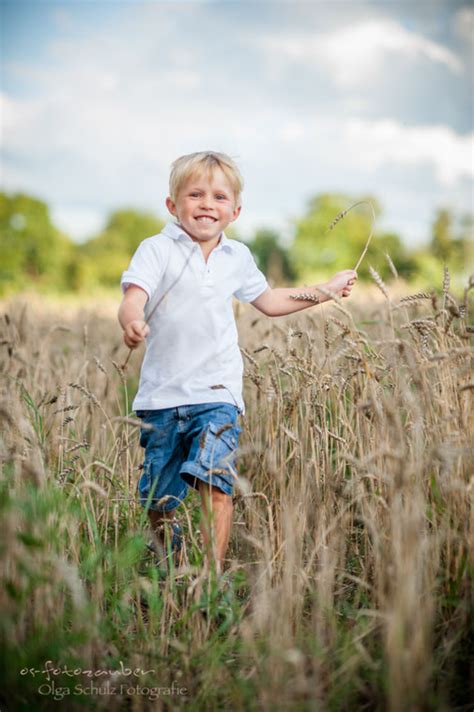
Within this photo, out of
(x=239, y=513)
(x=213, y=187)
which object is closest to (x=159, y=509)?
(x=239, y=513)

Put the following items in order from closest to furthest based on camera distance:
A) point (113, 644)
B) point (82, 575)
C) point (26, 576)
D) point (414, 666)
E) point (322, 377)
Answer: point (414, 666), point (26, 576), point (113, 644), point (82, 575), point (322, 377)

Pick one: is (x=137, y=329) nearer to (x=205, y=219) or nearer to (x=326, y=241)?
(x=205, y=219)

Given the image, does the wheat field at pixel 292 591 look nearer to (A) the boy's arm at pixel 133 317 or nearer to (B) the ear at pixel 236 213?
(A) the boy's arm at pixel 133 317

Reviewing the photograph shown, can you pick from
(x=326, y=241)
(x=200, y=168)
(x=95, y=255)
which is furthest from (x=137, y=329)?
(x=95, y=255)

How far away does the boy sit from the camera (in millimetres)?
2432

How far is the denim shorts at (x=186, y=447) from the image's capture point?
7.60ft

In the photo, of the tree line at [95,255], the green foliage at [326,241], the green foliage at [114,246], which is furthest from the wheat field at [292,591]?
the green foliage at [114,246]

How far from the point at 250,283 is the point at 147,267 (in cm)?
52

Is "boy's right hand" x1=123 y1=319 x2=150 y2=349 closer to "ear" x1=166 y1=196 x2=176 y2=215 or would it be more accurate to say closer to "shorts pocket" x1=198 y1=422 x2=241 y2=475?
"shorts pocket" x1=198 y1=422 x2=241 y2=475

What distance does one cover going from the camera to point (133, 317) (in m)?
2.17

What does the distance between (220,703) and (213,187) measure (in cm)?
172

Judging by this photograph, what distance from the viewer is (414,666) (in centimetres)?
150

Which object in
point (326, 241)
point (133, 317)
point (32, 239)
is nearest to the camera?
point (133, 317)

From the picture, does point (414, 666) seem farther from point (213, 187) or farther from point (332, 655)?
point (213, 187)
